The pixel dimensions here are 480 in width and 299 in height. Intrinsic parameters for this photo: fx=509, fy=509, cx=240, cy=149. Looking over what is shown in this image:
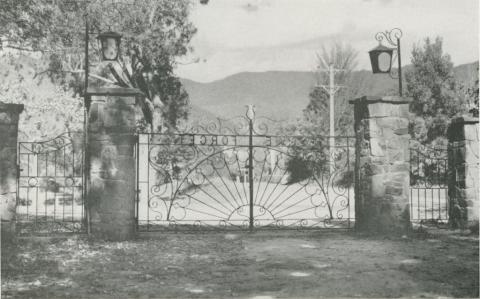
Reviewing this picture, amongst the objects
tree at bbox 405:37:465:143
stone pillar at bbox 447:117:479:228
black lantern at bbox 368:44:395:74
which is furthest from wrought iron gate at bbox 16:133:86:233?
tree at bbox 405:37:465:143

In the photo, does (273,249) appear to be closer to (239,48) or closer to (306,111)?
(239,48)

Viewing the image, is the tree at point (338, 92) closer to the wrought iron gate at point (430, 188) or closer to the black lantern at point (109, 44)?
the wrought iron gate at point (430, 188)

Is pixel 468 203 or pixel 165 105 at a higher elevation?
pixel 165 105

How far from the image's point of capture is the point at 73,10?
1134cm

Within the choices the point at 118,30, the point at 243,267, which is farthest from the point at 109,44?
the point at 118,30

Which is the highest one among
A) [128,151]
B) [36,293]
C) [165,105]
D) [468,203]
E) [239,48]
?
[239,48]

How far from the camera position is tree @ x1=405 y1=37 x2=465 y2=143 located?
20.7 meters

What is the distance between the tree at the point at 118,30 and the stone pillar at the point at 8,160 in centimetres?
294

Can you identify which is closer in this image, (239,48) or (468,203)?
(468,203)

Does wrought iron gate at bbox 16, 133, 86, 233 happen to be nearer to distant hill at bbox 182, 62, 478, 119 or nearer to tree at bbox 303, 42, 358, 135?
distant hill at bbox 182, 62, 478, 119

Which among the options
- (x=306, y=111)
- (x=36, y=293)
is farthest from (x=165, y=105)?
(x=36, y=293)

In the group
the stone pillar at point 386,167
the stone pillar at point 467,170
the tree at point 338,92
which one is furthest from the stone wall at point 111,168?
the tree at point 338,92

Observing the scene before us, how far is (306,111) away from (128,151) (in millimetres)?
21372

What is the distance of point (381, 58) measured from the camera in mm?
7855
